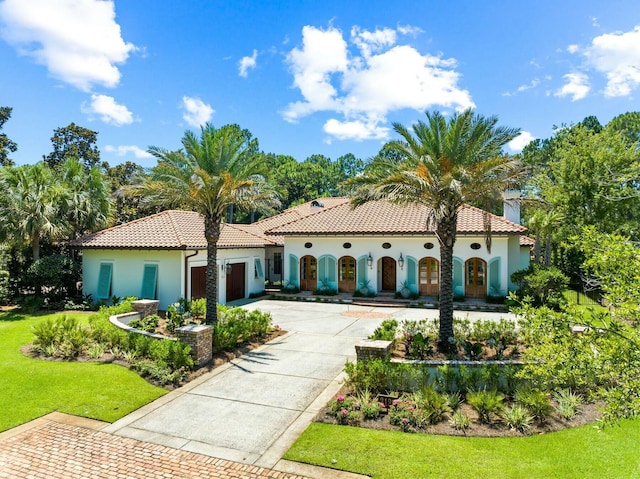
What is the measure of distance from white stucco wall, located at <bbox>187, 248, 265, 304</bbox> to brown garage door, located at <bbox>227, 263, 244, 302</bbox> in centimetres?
32

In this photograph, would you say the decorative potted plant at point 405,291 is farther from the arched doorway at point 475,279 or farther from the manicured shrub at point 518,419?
the manicured shrub at point 518,419

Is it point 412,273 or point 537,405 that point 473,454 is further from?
point 412,273

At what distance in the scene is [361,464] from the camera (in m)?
6.46

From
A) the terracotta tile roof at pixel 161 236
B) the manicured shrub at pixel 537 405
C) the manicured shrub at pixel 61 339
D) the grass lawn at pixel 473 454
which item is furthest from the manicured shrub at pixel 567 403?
the terracotta tile roof at pixel 161 236

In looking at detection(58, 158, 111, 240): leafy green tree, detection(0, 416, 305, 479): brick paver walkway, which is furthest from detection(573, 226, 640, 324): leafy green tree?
detection(58, 158, 111, 240): leafy green tree

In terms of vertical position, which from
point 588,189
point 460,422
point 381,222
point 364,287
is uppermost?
point 588,189

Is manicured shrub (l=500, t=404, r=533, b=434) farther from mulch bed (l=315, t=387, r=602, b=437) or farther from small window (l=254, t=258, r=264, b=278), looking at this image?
small window (l=254, t=258, r=264, b=278)

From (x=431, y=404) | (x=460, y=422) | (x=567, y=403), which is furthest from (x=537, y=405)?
(x=431, y=404)

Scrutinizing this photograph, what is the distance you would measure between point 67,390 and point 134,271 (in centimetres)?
1135

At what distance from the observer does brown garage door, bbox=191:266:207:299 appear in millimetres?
20025

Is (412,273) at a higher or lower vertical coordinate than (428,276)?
higher

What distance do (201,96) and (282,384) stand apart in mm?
15837

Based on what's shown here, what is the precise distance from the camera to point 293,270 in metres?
26.0

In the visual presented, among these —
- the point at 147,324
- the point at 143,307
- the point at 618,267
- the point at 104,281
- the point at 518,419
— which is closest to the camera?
the point at 618,267
